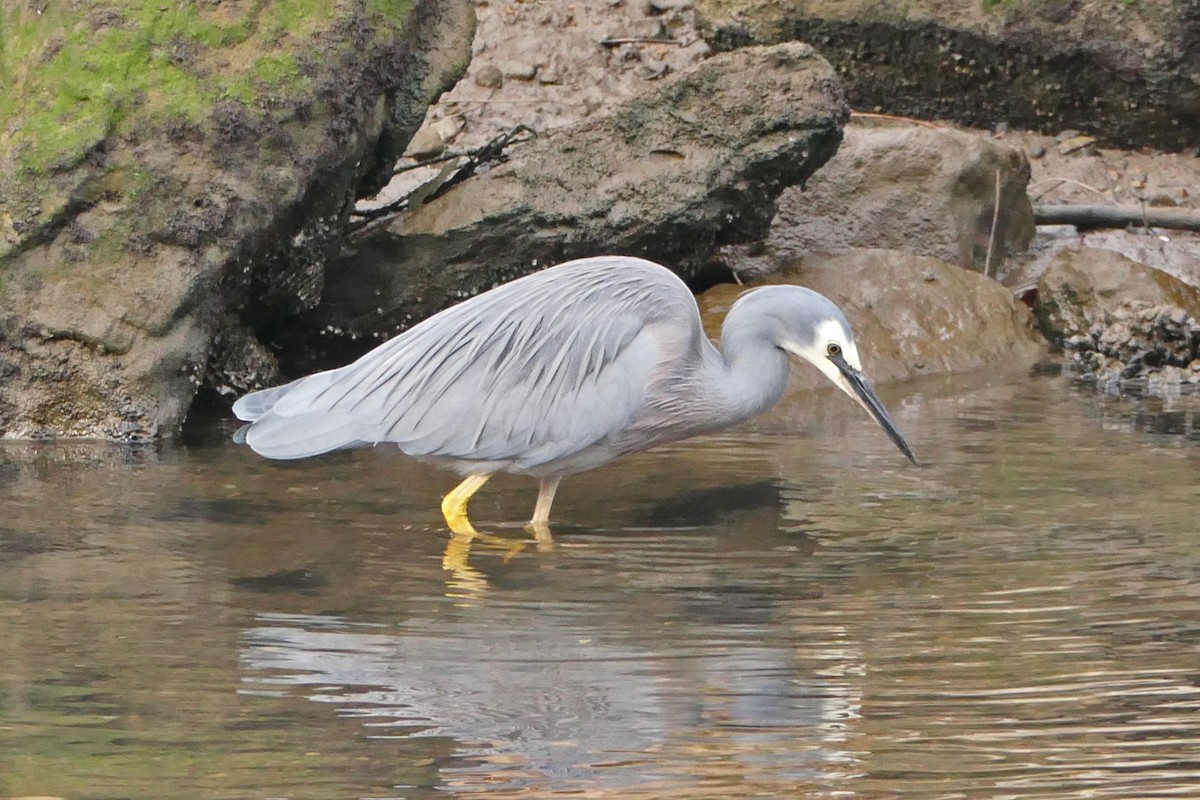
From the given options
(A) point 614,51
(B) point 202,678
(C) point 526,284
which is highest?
(A) point 614,51

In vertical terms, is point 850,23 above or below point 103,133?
above

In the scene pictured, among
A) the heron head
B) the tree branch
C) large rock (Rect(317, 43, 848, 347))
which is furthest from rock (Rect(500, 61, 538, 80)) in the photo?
the heron head

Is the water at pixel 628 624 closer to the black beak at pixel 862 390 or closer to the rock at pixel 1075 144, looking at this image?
the black beak at pixel 862 390

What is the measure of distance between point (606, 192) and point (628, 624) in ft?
12.8

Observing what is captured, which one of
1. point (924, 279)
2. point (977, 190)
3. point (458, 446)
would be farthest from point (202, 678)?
point (977, 190)

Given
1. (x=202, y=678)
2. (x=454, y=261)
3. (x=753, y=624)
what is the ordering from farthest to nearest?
1. (x=454, y=261)
2. (x=753, y=624)
3. (x=202, y=678)

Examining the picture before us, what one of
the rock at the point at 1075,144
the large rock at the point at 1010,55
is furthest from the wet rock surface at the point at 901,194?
the rock at the point at 1075,144

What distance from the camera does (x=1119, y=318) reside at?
352 inches

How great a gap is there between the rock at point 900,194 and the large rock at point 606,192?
1382 mm

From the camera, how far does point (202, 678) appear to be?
4.38 metres

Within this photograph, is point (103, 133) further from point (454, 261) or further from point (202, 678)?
point (202, 678)

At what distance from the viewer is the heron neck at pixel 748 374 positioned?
6266 millimetres

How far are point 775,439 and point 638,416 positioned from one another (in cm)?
153

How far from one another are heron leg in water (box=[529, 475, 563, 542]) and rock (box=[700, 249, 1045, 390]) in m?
2.71
